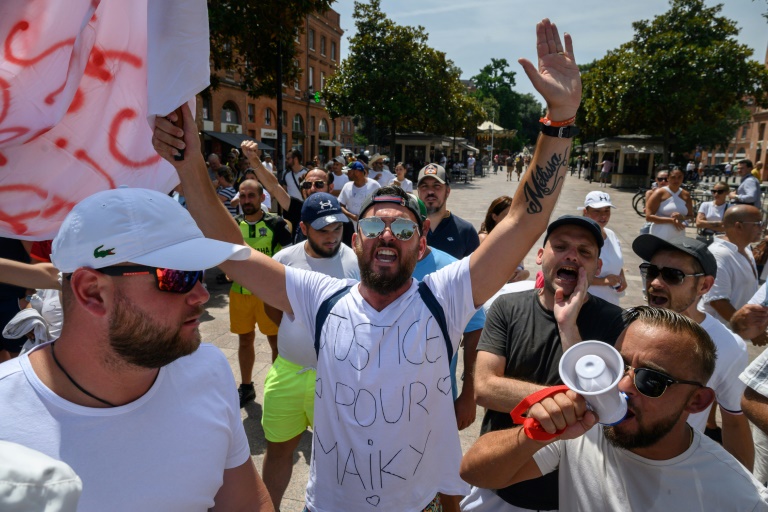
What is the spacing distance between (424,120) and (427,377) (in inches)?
1128

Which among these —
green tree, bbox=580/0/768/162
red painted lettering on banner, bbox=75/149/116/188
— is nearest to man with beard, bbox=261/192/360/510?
red painted lettering on banner, bbox=75/149/116/188

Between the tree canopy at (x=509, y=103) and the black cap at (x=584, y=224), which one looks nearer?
the black cap at (x=584, y=224)

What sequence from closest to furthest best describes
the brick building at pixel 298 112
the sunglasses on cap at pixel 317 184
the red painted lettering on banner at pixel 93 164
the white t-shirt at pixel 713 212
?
the red painted lettering on banner at pixel 93 164 → the sunglasses on cap at pixel 317 184 → the white t-shirt at pixel 713 212 → the brick building at pixel 298 112

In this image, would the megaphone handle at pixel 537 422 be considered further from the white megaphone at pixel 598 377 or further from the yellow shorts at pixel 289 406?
the yellow shorts at pixel 289 406

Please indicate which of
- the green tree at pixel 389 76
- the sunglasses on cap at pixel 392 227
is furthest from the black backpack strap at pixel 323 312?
the green tree at pixel 389 76

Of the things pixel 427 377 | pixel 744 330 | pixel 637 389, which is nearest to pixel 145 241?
pixel 427 377

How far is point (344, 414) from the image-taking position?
1.94 metres

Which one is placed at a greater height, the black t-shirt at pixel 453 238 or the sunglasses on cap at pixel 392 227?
the sunglasses on cap at pixel 392 227

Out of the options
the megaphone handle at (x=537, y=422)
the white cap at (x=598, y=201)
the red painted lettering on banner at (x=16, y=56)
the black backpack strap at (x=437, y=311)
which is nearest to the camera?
the megaphone handle at (x=537, y=422)

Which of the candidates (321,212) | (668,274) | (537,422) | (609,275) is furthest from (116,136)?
(609,275)

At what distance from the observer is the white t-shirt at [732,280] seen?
4098 mm

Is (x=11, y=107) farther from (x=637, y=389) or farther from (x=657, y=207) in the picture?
(x=657, y=207)

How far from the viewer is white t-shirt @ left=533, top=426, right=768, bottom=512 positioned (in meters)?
1.45

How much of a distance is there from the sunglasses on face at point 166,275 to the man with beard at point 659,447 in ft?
3.74
